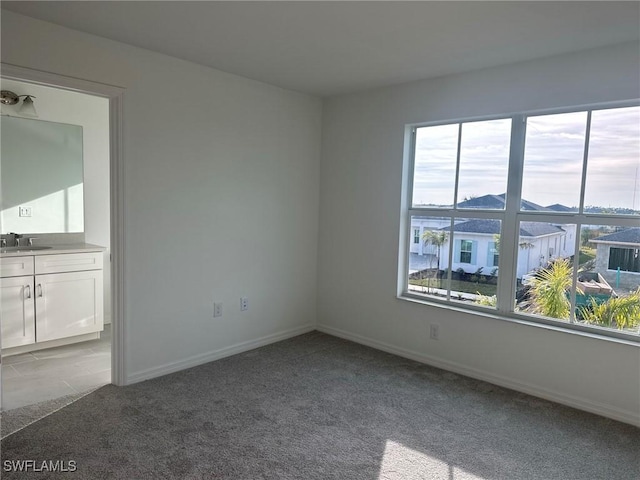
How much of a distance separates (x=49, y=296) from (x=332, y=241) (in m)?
2.60

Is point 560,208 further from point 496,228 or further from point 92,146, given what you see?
point 92,146

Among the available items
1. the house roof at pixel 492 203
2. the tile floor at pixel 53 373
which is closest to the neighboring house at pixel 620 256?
the house roof at pixel 492 203

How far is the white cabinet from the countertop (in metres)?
0.04

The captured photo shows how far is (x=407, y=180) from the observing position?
3.82 meters

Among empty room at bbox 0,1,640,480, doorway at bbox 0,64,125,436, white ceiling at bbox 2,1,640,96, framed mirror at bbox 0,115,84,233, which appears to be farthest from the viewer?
framed mirror at bbox 0,115,84,233

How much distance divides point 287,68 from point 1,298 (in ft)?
9.64

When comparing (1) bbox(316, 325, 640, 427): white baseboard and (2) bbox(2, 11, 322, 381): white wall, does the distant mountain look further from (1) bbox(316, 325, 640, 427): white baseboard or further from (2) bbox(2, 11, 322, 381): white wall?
(2) bbox(2, 11, 322, 381): white wall

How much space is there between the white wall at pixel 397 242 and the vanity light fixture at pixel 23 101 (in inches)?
107

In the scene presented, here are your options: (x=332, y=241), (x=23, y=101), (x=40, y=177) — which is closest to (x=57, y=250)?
(x=40, y=177)

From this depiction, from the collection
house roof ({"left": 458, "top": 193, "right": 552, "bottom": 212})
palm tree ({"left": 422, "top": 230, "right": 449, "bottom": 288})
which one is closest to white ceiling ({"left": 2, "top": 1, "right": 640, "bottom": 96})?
house roof ({"left": 458, "top": 193, "right": 552, "bottom": 212})

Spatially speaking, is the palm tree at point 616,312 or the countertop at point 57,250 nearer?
the palm tree at point 616,312

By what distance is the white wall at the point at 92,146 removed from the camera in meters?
4.16

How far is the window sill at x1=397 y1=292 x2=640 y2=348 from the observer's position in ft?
9.21
